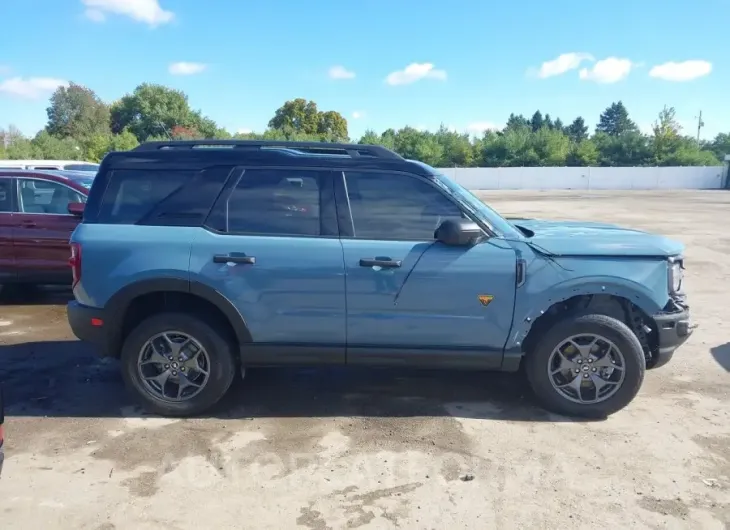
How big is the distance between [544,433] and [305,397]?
1908 mm

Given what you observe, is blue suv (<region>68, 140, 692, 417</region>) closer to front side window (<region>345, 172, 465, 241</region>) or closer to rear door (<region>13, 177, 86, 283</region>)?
front side window (<region>345, 172, 465, 241</region>)

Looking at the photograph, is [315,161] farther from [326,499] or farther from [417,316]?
[326,499]

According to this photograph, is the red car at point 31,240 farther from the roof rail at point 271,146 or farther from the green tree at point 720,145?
the green tree at point 720,145

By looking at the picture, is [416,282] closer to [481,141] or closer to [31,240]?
[31,240]

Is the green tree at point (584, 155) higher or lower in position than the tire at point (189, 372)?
higher

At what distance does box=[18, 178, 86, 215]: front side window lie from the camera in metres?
8.16

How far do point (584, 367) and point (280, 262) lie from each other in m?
2.39

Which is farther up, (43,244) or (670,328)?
(43,244)

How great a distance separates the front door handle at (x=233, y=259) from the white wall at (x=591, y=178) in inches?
1934

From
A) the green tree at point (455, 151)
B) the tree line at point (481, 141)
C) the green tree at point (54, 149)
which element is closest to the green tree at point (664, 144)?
the tree line at point (481, 141)

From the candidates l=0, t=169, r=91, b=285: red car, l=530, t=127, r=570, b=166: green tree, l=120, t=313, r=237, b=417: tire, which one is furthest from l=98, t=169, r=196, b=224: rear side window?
l=530, t=127, r=570, b=166: green tree

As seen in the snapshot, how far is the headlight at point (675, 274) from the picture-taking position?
176 inches

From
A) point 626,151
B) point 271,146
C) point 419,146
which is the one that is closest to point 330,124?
point 419,146

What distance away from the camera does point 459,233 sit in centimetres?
425
